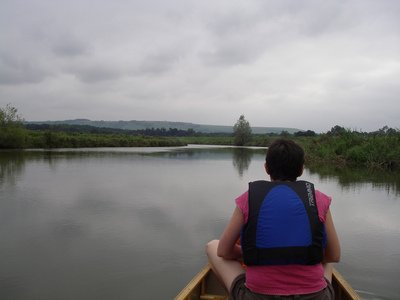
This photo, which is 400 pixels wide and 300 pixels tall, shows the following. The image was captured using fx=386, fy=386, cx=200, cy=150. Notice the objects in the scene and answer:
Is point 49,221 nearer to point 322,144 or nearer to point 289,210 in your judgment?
point 289,210

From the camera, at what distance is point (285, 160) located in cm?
214

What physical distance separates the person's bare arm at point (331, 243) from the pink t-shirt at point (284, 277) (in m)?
0.08

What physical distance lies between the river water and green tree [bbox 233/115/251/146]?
50.9m

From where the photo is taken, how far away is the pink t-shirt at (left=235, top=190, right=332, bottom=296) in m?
1.99

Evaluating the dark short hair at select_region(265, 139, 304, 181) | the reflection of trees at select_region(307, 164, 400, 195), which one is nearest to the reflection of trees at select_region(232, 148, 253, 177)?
the reflection of trees at select_region(307, 164, 400, 195)

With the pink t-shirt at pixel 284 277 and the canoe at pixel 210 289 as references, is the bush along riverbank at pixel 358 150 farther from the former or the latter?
the pink t-shirt at pixel 284 277

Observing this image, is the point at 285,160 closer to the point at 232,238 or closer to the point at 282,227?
the point at 282,227

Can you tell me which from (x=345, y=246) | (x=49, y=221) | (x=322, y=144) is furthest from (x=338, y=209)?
(x=322, y=144)

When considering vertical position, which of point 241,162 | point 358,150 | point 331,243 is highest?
point 331,243

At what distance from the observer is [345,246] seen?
6.19m

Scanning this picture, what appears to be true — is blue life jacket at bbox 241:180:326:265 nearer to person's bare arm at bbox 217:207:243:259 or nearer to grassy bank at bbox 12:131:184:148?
person's bare arm at bbox 217:207:243:259

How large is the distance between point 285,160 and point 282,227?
15.3 inches

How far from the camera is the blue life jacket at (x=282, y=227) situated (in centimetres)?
195

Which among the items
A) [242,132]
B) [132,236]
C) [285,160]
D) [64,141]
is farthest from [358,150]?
[242,132]
